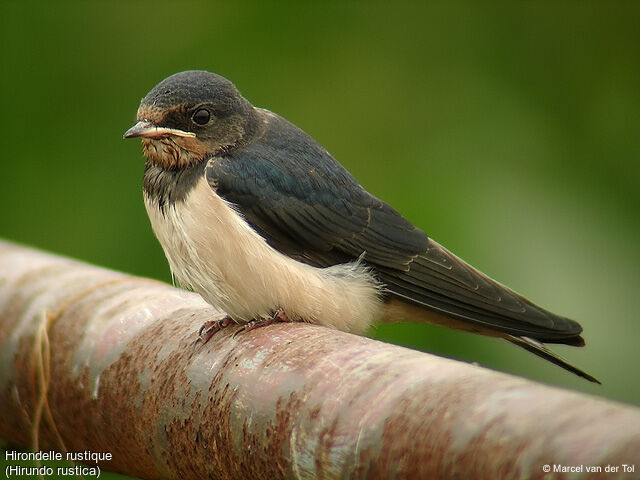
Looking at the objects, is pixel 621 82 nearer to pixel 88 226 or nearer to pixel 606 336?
pixel 606 336

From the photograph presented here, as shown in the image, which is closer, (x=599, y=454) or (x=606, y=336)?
(x=599, y=454)

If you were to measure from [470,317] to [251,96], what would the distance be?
53.0 inches

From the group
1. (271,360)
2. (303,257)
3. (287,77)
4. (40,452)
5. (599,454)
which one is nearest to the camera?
(599,454)

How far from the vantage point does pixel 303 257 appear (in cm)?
263

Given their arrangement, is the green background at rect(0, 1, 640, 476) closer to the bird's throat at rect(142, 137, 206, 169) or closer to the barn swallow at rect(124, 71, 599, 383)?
the barn swallow at rect(124, 71, 599, 383)

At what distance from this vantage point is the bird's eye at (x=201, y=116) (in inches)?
105

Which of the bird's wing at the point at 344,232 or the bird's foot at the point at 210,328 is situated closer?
the bird's foot at the point at 210,328

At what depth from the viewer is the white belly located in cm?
246

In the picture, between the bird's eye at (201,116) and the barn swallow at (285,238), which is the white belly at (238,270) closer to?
the barn swallow at (285,238)

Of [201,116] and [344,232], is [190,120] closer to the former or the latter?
[201,116]

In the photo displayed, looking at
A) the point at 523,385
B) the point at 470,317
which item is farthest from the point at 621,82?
the point at 523,385

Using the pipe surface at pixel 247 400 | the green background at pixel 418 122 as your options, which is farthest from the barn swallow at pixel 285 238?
the green background at pixel 418 122

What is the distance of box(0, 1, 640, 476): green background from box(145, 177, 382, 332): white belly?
1.66 ft

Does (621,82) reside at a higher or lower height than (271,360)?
higher
